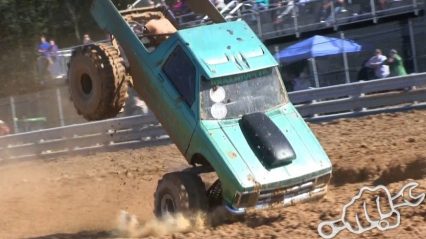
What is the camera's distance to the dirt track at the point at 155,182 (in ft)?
28.4

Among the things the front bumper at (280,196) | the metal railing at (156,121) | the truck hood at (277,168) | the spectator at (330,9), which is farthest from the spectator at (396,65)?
the front bumper at (280,196)

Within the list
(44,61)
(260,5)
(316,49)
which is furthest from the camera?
(44,61)

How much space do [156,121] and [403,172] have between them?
8255mm

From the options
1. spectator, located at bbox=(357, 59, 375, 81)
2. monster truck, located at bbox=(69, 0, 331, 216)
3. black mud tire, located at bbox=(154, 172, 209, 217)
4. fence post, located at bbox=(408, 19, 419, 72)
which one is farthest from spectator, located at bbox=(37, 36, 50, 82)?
black mud tire, located at bbox=(154, 172, 209, 217)

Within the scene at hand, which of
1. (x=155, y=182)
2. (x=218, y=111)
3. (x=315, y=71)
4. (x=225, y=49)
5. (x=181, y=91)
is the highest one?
(x=225, y=49)

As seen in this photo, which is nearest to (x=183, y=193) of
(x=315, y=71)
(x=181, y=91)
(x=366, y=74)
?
(x=181, y=91)

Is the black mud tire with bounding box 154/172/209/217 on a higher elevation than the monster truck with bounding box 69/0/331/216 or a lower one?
lower

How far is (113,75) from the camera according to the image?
10.2m

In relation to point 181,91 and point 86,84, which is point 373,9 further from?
point 181,91

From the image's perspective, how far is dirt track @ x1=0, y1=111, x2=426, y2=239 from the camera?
866 centimetres

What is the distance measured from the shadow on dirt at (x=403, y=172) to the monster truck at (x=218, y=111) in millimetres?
1698

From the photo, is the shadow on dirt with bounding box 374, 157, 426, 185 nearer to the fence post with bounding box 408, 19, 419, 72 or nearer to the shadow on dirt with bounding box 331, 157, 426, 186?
the shadow on dirt with bounding box 331, 157, 426, 186

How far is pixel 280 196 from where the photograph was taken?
9.20 meters

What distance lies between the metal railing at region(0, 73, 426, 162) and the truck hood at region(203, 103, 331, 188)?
240 inches
